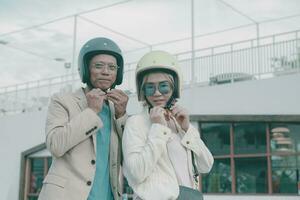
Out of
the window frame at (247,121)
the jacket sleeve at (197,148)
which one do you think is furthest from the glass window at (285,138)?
the jacket sleeve at (197,148)

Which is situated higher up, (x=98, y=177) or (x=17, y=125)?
(x=17, y=125)

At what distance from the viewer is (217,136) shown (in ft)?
39.4

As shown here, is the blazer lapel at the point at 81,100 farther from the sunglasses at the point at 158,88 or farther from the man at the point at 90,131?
the sunglasses at the point at 158,88

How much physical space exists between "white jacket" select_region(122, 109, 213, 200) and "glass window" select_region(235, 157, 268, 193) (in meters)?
9.04

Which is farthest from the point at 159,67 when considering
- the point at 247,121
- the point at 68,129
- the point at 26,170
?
the point at 26,170

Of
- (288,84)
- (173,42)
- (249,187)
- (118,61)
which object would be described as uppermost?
(173,42)

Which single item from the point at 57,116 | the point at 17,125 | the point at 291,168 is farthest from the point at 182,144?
the point at 17,125

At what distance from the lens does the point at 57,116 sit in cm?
258

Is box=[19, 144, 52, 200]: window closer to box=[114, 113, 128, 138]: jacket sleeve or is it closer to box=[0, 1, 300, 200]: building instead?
box=[0, 1, 300, 200]: building

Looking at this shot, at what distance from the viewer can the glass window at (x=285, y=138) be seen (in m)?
11.1

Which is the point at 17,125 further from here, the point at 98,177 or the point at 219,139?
the point at 98,177

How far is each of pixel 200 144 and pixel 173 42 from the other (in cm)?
1413

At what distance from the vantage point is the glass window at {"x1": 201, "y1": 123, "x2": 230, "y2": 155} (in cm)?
1188

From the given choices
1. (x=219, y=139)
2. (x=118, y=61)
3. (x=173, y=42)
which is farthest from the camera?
(x=173, y=42)
